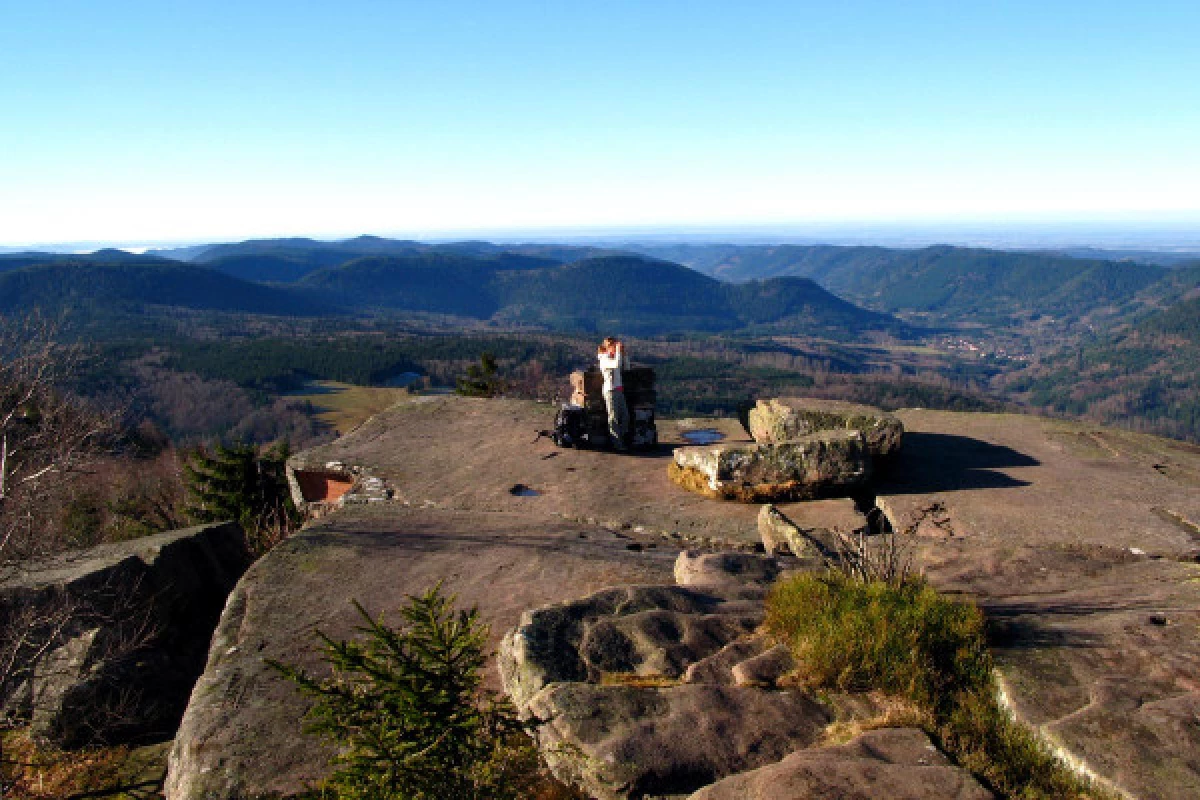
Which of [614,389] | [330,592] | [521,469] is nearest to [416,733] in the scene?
[330,592]

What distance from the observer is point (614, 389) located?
1439 centimetres

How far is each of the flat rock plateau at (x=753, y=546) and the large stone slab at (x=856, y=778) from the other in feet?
0.08

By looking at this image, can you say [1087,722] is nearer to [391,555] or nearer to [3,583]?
[391,555]

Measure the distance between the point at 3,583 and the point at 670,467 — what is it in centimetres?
995

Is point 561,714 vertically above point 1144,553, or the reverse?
point 561,714

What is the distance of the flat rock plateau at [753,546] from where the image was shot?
4773 mm

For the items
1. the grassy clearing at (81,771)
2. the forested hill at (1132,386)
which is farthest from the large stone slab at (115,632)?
the forested hill at (1132,386)

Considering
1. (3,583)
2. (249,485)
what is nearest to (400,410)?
(249,485)

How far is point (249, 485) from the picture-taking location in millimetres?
20250

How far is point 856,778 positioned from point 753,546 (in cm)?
631

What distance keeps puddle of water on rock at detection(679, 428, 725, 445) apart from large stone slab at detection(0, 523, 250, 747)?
920cm

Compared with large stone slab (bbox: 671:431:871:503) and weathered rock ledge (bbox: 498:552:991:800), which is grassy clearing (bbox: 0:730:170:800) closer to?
weathered rock ledge (bbox: 498:552:991:800)

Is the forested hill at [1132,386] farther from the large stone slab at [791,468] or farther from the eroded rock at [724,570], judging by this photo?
the eroded rock at [724,570]

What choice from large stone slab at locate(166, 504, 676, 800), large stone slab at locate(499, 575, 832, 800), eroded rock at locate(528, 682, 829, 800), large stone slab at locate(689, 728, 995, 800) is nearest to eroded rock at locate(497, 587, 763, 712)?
large stone slab at locate(499, 575, 832, 800)
